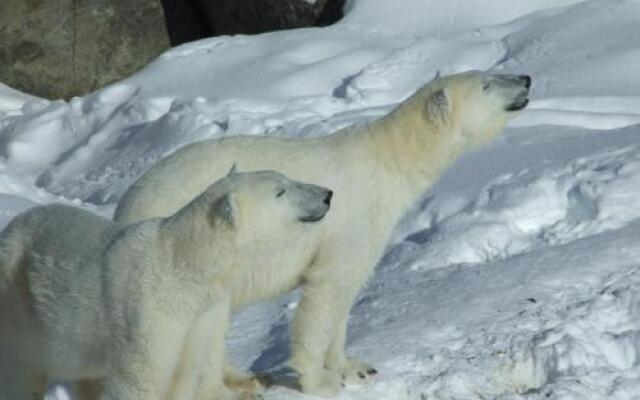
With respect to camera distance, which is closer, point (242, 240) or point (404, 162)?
point (242, 240)

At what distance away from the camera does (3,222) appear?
21.7 feet

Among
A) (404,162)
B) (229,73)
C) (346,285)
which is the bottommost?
(229,73)

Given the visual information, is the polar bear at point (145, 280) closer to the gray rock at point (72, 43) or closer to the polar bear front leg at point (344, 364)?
A: the polar bear front leg at point (344, 364)

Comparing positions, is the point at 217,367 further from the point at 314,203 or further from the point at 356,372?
the point at 314,203

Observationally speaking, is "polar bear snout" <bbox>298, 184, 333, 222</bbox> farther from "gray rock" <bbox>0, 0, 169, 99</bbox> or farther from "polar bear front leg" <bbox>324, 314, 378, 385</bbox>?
"gray rock" <bbox>0, 0, 169, 99</bbox>

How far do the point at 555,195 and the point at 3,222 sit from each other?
2.57m

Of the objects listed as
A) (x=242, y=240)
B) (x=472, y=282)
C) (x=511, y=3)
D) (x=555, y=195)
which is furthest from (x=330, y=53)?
(x=242, y=240)

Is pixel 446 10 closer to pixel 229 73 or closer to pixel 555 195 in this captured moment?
pixel 229 73

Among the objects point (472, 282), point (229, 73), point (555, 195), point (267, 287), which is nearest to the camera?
point (267, 287)

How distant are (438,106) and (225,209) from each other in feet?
4.12

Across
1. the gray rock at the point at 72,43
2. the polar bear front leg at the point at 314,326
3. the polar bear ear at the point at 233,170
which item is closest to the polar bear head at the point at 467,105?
the polar bear front leg at the point at 314,326

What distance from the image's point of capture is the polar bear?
3.97 meters

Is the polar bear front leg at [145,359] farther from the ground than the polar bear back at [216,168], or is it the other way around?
the polar bear back at [216,168]

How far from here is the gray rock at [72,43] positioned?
1076 cm
